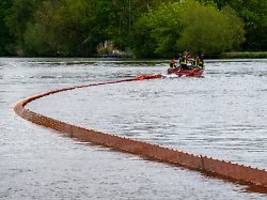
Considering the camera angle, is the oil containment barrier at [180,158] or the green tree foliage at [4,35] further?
the green tree foliage at [4,35]

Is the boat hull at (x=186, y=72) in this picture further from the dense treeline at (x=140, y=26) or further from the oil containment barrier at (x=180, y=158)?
the dense treeline at (x=140, y=26)

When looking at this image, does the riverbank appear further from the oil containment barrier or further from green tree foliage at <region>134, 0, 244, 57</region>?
the oil containment barrier

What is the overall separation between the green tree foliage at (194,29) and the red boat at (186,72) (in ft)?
200

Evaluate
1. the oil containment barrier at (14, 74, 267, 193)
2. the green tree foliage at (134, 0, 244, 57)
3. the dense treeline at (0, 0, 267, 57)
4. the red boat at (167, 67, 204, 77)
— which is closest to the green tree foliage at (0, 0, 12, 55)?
the dense treeline at (0, 0, 267, 57)

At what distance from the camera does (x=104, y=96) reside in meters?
38.8

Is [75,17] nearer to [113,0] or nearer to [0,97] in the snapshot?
[113,0]

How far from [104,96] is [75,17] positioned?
112932mm

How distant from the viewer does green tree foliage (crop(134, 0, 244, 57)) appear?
123 metres

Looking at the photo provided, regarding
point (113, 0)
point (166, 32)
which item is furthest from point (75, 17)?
point (166, 32)

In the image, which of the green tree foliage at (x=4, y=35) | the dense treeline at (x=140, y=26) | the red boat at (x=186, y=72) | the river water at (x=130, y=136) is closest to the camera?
the river water at (x=130, y=136)

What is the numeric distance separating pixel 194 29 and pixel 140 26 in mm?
16776

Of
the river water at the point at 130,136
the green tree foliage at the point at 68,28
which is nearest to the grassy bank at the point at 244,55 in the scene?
the green tree foliage at the point at 68,28

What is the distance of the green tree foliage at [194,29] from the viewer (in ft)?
404

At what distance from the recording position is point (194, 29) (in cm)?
12356
